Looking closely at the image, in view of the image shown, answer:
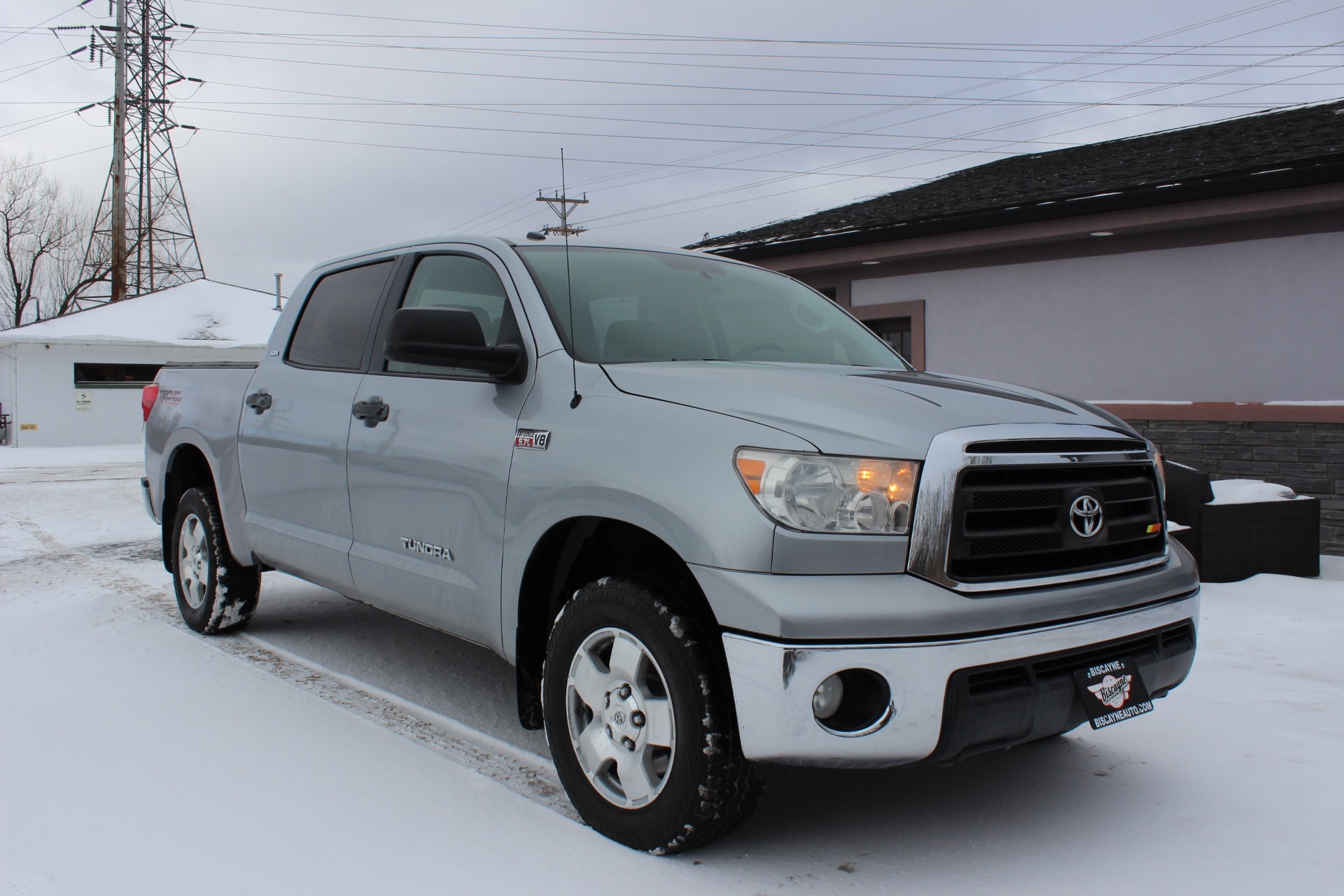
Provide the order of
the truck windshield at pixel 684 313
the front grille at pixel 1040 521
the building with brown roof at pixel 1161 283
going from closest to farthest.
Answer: the front grille at pixel 1040 521 → the truck windshield at pixel 684 313 → the building with brown roof at pixel 1161 283

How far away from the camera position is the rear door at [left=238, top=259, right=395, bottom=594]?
4488mm

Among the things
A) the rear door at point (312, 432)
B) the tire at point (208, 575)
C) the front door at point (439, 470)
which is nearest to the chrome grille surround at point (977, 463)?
the front door at point (439, 470)

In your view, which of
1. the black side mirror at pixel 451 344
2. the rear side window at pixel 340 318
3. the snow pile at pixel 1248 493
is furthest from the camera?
the snow pile at pixel 1248 493

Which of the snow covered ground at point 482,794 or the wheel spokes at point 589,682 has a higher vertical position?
the wheel spokes at point 589,682

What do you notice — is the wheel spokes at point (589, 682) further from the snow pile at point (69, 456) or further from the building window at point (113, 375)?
the building window at point (113, 375)

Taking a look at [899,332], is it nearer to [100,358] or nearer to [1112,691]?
[1112,691]

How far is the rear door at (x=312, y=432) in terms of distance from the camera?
449 centimetres

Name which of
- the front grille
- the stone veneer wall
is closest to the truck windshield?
the front grille

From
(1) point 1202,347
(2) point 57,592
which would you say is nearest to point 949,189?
(1) point 1202,347

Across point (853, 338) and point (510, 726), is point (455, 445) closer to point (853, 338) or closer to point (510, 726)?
point (510, 726)

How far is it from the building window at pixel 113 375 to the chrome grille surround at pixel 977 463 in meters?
31.1

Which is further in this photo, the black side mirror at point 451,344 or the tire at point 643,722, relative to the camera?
the black side mirror at point 451,344

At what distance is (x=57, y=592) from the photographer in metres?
6.88

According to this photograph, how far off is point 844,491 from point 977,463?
1.21ft
